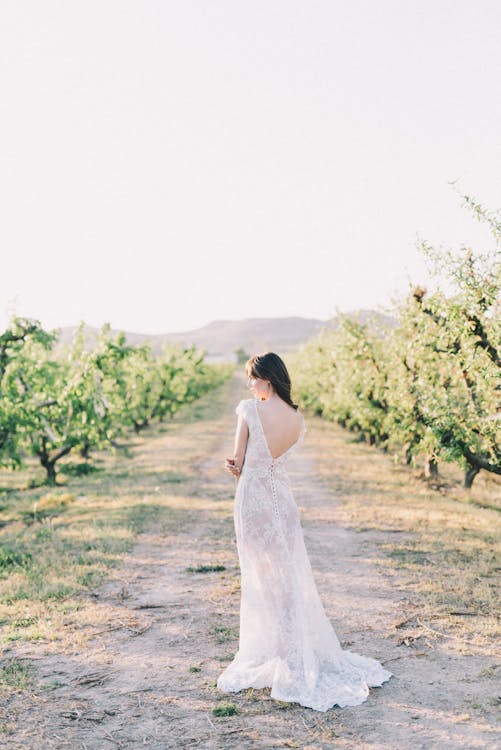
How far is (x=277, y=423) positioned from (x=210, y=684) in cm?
213

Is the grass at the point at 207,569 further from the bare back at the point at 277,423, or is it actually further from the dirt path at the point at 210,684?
the bare back at the point at 277,423

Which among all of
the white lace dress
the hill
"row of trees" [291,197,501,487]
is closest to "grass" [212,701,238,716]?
the white lace dress

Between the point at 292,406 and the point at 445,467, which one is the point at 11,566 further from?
the point at 445,467

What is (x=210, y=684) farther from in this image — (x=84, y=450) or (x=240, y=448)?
(x=84, y=450)

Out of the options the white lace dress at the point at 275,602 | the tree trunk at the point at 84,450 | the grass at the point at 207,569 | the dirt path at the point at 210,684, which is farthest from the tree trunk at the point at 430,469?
the white lace dress at the point at 275,602

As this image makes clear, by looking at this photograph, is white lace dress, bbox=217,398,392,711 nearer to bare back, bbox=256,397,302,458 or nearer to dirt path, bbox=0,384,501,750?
bare back, bbox=256,397,302,458

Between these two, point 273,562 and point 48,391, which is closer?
point 273,562

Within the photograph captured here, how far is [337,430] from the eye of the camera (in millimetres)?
27609

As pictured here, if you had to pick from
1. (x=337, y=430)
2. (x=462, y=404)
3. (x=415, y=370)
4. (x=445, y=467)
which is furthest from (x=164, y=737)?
(x=337, y=430)

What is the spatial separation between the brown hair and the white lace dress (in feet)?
0.77

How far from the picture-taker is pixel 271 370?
5.11 meters

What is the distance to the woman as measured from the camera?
5016mm

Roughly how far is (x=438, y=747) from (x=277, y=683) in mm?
1264

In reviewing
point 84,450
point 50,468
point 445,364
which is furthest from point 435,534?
point 84,450
